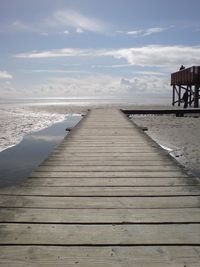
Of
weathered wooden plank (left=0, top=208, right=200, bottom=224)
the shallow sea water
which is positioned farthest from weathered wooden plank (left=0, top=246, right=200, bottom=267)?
the shallow sea water

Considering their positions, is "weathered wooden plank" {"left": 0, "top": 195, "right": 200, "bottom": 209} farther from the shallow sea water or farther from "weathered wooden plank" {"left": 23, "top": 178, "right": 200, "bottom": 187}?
the shallow sea water

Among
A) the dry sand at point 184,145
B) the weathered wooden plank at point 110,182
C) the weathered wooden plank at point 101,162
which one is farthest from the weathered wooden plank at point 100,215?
the dry sand at point 184,145

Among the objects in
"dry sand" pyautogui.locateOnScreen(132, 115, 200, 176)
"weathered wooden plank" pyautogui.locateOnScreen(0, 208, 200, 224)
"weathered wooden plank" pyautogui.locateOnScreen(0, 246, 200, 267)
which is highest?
"weathered wooden plank" pyautogui.locateOnScreen(0, 208, 200, 224)

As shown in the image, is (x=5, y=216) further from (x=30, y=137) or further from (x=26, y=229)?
(x=30, y=137)

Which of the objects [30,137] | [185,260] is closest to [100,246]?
[185,260]

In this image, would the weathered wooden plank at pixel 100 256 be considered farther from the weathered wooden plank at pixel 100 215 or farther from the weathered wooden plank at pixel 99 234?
the weathered wooden plank at pixel 100 215

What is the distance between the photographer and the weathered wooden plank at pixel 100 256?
2.24 meters

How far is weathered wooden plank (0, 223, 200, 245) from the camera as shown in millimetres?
2539

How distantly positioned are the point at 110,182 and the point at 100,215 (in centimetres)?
120

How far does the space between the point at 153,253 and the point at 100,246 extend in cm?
38

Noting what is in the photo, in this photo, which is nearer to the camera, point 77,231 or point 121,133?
point 77,231

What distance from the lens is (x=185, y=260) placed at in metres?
2.26

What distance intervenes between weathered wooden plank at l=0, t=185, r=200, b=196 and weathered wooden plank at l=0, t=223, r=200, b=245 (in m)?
0.88

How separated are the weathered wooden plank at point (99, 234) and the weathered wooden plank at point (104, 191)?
0.88 metres
